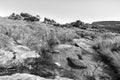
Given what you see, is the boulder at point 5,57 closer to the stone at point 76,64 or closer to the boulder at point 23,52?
the boulder at point 23,52

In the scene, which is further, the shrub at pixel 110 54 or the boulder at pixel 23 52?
the shrub at pixel 110 54

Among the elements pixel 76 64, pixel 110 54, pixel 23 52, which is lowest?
pixel 76 64

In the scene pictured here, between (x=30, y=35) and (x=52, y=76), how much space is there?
2389 mm

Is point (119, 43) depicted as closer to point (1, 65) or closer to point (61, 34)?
point (61, 34)

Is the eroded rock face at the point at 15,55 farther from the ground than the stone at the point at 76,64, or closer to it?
farther from the ground

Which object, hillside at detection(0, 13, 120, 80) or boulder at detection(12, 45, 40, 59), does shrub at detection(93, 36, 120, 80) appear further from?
boulder at detection(12, 45, 40, 59)

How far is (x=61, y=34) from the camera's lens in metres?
6.38

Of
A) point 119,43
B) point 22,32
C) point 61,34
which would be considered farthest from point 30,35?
point 119,43

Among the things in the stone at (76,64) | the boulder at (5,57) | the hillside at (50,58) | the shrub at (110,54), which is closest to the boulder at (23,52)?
the hillside at (50,58)

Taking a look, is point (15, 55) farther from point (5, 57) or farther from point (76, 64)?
point (76, 64)

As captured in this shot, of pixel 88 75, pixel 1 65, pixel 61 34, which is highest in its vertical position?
pixel 61 34

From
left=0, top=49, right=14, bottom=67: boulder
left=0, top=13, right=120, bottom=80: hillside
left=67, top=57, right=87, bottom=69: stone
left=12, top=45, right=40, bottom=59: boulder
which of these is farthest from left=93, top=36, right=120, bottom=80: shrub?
left=0, top=49, right=14, bottom=67: boulder

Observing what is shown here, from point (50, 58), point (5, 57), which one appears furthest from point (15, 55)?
point (50, 58)

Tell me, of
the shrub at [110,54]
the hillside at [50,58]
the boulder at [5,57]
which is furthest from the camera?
the shrub at [110,54]
